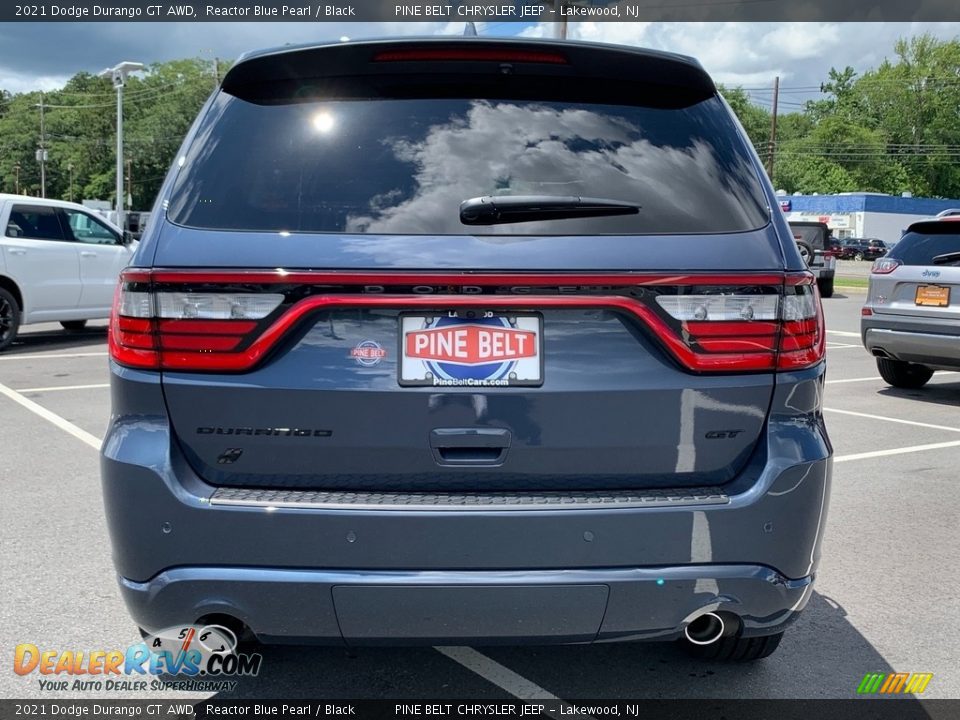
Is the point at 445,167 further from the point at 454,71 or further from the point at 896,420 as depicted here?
the point at 896,420

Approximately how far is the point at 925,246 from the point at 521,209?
7.86m

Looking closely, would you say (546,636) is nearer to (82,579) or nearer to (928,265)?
(82,579)

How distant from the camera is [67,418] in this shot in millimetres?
7551

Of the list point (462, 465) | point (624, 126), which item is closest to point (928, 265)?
point (624, 126)

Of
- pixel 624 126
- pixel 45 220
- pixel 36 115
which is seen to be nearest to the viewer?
pixel 624 126

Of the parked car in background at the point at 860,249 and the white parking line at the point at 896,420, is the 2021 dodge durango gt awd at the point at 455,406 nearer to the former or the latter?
the white parking line at the point at 896,420

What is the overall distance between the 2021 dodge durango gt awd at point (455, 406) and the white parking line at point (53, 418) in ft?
15.1

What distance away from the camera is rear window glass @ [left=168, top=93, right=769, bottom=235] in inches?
94.2

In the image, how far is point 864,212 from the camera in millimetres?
72312

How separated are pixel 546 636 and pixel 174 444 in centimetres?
106

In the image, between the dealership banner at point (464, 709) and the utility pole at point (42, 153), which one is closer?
the dealership banner at point (464, 709)

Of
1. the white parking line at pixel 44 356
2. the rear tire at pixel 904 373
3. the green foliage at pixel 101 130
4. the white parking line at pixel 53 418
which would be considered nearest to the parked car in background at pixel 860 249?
the green foliage at pixel 101 130

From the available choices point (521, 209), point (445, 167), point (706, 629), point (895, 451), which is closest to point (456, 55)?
point (445, 167)

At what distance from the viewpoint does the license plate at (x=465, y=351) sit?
7.59ft
